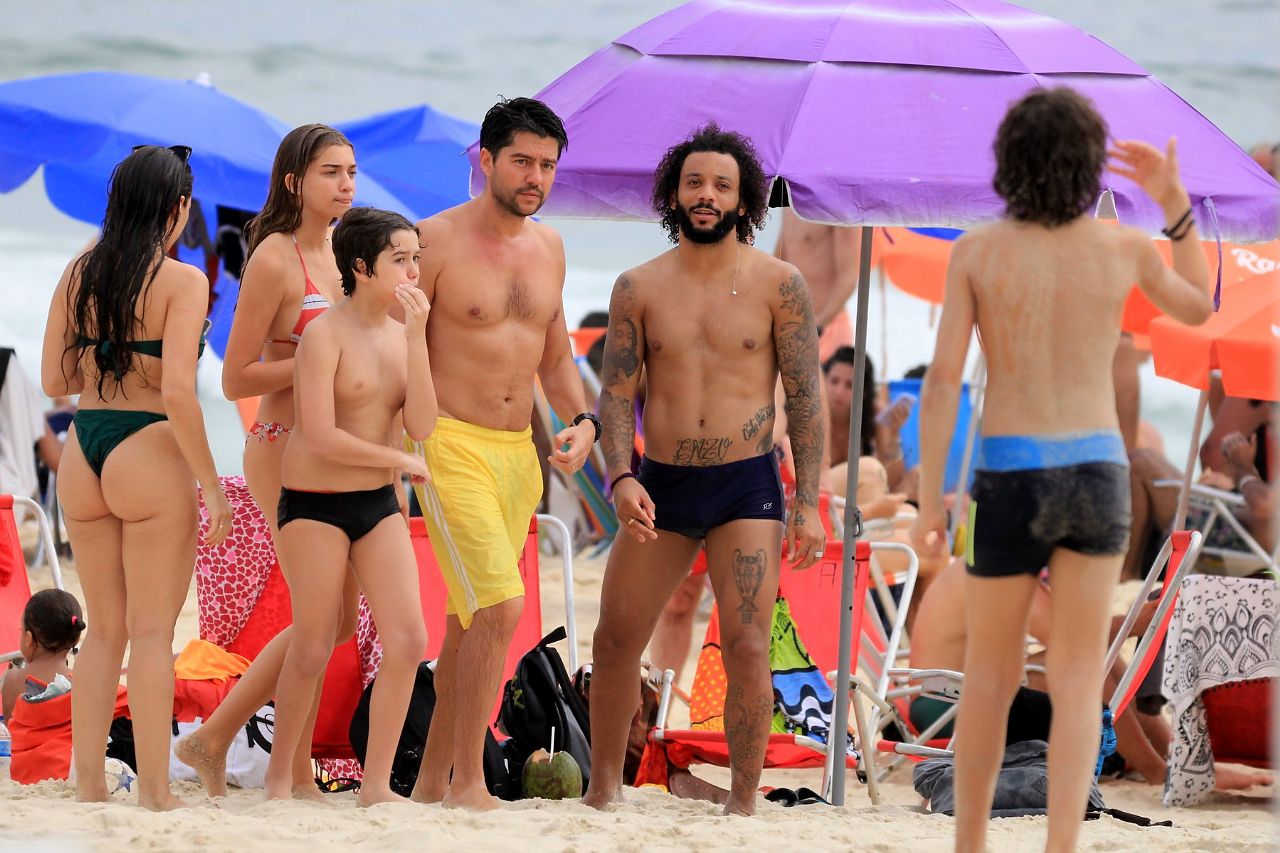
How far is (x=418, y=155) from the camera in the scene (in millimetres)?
9742

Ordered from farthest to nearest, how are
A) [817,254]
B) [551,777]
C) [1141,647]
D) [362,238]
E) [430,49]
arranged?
[430,49], [817,254], [1141,647], [551,777], [362,238]

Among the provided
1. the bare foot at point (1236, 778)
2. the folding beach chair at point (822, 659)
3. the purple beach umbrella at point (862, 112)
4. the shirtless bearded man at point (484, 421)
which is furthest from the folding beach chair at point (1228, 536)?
the shirtless bearded man at point (484, 421)

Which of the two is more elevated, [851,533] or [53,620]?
[851,533]

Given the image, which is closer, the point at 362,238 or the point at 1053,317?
the point at 1053,317

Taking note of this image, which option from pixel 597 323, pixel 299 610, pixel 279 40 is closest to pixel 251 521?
pixel 299 610

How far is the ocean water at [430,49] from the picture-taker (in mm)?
28688

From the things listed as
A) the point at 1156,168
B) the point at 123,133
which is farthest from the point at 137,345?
the point at 123,133

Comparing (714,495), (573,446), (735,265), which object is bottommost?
(714,495)

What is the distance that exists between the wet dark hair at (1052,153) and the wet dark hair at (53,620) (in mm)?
2914

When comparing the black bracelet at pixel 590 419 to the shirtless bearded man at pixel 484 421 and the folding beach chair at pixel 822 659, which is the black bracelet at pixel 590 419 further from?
the folding beach chair at pixel 822 659

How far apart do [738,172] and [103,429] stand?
1.73 metres

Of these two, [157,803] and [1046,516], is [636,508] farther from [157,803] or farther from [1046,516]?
[157,803]

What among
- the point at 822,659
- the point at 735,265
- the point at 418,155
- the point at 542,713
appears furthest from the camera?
the point at 418,155

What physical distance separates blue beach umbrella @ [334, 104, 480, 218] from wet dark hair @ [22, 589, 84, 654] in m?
4.90
